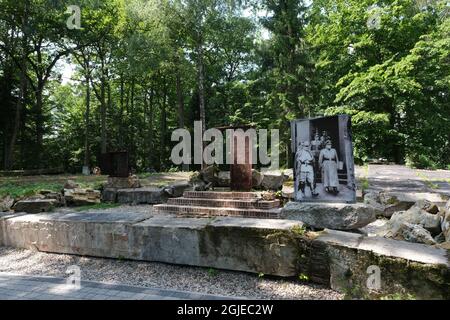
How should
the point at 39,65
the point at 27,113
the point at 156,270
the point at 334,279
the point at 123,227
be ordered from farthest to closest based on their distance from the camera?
the point at 39,65, the point at 27,113, the point at 123,227, the point at 156,270, the point at 334,279

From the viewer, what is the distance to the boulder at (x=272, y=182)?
28.5 ft

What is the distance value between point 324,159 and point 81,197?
7.16m

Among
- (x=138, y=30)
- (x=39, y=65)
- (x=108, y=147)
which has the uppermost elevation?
(x=138, y=30)

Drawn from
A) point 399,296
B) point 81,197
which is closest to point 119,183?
point 81,197

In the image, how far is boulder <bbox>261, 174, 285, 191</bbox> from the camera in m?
8.69

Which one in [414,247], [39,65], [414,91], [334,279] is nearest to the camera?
[414,247]

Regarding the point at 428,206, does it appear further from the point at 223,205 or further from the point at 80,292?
the point at 80,292

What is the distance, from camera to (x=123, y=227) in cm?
514

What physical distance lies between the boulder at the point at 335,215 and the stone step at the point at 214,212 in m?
1.45

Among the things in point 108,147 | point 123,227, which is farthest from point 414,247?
point 108,147

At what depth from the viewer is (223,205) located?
7.04 meters
